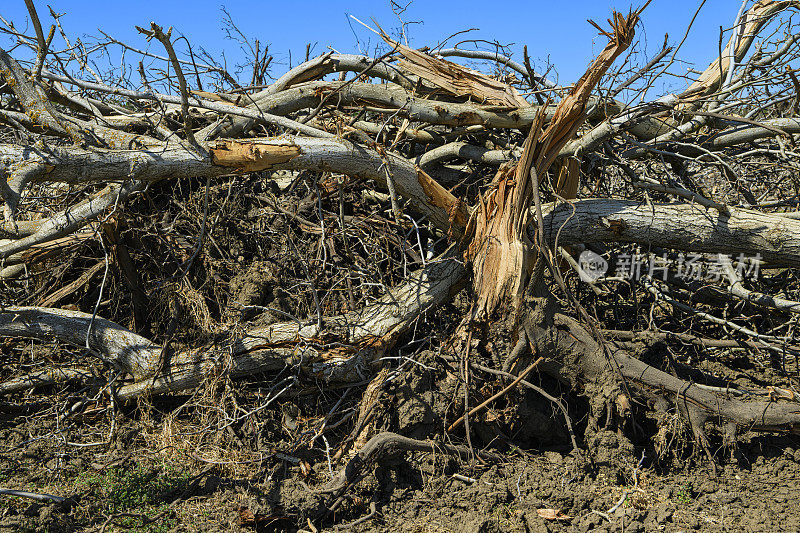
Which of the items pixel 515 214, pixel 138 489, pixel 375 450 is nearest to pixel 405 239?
pixel 515 214

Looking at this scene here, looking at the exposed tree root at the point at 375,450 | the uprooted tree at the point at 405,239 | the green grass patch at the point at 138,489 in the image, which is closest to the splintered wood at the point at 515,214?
the uprooted tree at the point at 405,239

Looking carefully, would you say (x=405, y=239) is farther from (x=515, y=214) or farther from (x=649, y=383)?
(x=649, y=383)

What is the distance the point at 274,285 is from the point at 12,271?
6.29 ft

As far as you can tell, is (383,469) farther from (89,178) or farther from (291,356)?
(89,178)

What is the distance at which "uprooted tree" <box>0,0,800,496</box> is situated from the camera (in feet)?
11.8

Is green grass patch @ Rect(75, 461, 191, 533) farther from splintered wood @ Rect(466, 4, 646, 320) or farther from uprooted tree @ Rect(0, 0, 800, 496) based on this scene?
splintered wood @ Rect(466, 4, 646, 320)

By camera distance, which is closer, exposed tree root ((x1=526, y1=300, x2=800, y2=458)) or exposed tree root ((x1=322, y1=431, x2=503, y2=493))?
exposed tree root ((x1=322, y1=431, x2=503, y2=493))

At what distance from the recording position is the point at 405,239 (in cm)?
411

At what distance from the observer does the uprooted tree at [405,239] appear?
11.8 ft

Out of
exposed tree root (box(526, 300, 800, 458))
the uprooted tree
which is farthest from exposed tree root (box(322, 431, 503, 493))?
exposed tree root (box(526, 300, 800, 458))

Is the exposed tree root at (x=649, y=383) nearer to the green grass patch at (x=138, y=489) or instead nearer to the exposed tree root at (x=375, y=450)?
the exposed tree root at (x=375, y=450)

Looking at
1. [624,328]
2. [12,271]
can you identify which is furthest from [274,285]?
[624,328]

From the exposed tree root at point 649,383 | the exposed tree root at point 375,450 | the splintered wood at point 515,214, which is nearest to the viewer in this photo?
the exposed tree root at point 375,450

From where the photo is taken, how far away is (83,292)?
443 centimetres
